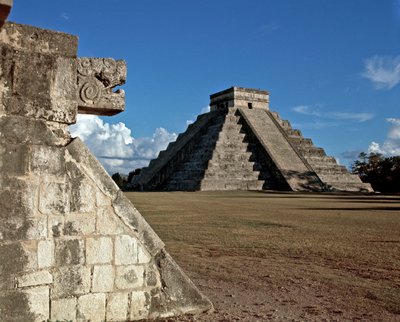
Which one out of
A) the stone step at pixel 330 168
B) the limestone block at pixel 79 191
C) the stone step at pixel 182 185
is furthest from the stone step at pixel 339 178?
the limestone block at pixel 79 191

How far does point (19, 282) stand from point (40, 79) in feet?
5.72

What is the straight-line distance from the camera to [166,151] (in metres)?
47.5

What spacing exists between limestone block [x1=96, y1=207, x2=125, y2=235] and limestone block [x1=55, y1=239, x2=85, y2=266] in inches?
8.8

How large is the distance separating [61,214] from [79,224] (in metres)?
0.18

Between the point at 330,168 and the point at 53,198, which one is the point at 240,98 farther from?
the point at 53,198

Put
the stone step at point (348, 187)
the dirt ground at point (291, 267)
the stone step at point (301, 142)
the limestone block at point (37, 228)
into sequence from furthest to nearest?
1. the stone step at point (301, 142)
2. the stone step at point (348, 187)
3. the dirt ground at point (291, 267)
4. the limestone block at point (37, 228)

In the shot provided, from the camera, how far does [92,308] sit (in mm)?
3906

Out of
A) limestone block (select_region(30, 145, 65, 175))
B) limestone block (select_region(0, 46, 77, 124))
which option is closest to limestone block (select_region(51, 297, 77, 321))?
limestone block (select_region(30, 145, 65, 175))

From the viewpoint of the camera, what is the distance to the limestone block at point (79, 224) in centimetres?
382

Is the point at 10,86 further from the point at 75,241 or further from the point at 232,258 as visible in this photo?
the point at 232,258

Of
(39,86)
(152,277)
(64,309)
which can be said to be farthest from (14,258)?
(39,86)

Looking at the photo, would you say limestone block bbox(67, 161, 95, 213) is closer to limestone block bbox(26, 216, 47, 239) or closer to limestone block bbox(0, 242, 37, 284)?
limestone block bbox(26, 216, 47, 239)

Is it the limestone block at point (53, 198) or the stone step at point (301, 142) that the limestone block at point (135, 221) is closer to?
the limestone block at point (53, 198)

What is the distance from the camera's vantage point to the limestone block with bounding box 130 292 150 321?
4.10 metres
